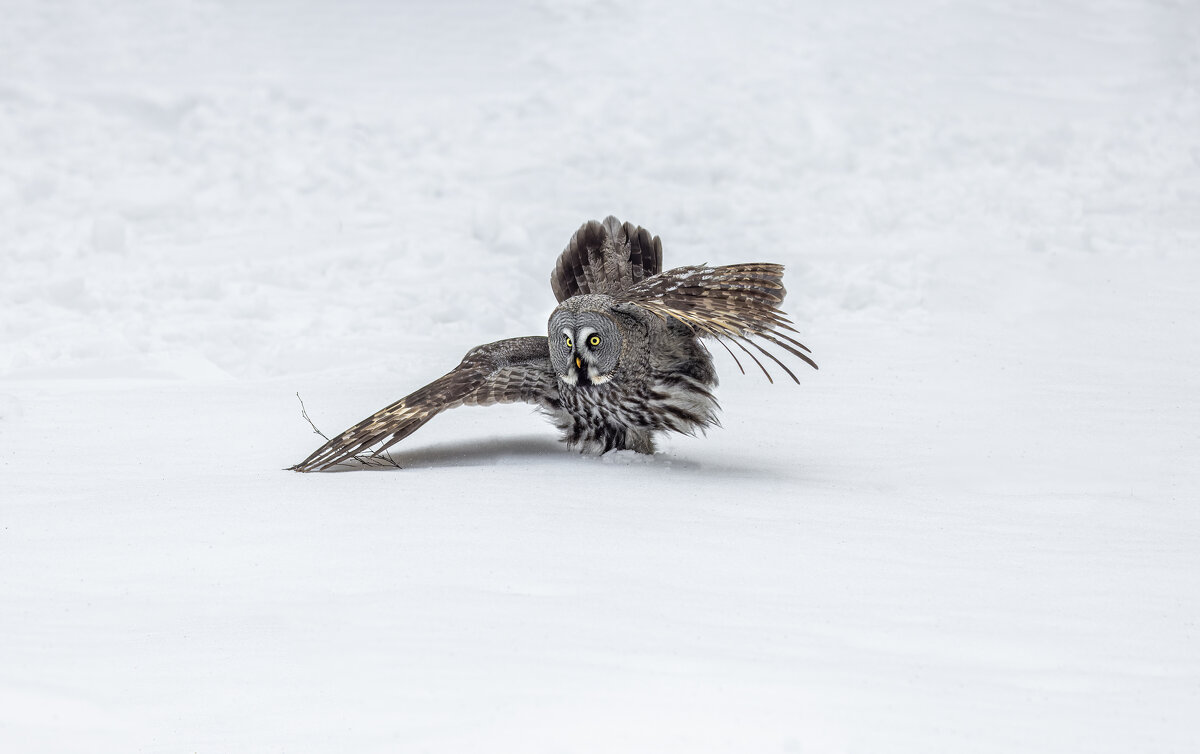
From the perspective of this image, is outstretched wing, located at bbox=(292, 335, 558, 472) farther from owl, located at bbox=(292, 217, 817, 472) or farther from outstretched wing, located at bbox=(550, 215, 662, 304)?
outstretched wing, located at bbox=(550, 215, 662, 304)

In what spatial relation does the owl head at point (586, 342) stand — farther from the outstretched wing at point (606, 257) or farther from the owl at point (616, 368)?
the outstretched wing at point (606, 257)

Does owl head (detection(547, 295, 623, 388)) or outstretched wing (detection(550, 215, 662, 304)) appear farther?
outstretched wing (detection(550, 215, 662, 304))

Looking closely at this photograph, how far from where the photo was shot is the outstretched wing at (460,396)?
172 inches

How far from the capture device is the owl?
4215 millimetres

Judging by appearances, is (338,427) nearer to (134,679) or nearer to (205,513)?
(205,513)

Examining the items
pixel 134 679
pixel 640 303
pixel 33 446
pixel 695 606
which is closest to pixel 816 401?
pixel 640 303

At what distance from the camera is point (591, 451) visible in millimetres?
4625

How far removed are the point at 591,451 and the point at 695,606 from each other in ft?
5.70

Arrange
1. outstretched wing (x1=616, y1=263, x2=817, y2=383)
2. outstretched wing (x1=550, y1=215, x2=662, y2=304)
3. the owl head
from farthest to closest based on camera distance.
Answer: outstretched wing (x1=550, y1=215, x2=662, y2=304), the owl head, outstretched wing (x1=616, y1=263, x2=817, y2=383)

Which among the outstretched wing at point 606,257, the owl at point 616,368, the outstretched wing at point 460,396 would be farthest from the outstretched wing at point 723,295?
the outstretched wing at point 606,257

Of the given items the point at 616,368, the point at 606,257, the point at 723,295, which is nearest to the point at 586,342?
the point at 616,368

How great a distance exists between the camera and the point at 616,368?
4301mm

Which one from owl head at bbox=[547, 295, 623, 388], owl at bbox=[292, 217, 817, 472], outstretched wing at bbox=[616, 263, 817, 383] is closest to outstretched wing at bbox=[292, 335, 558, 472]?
owl at bbox=[292, 217, 817, 472]

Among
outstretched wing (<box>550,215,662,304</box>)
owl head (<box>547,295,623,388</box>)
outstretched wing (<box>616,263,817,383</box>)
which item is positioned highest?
outstretched wing (<box>550,215,662,304</box>)
